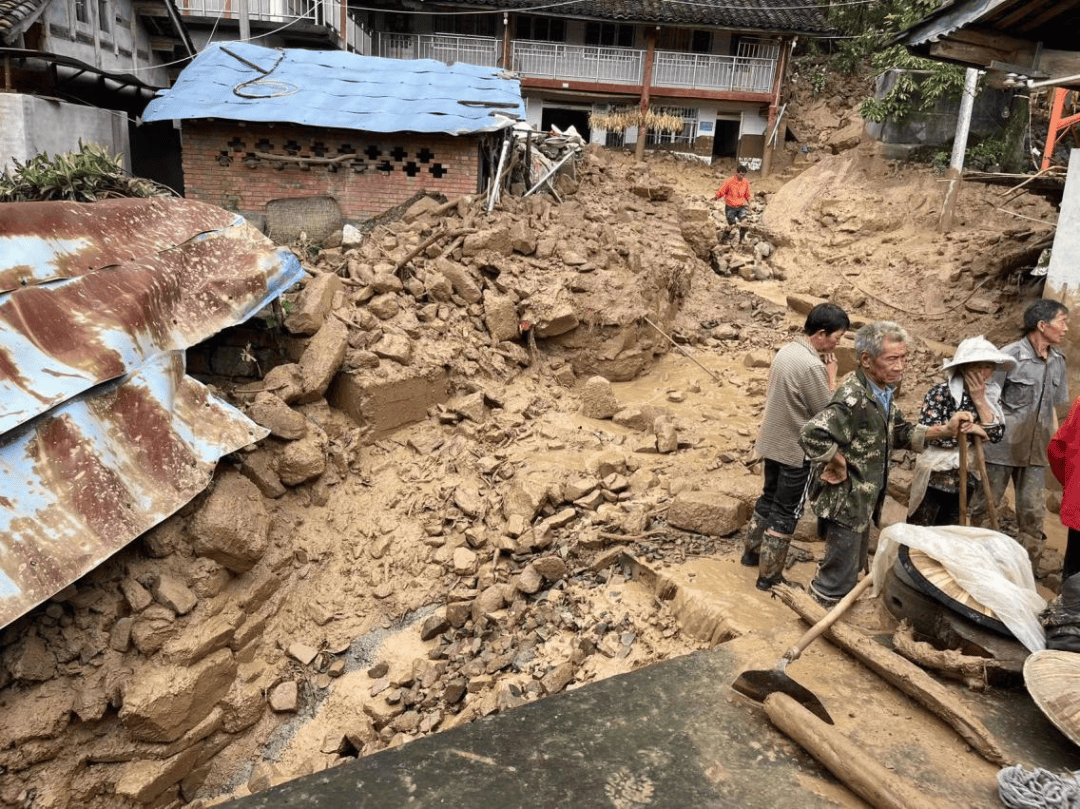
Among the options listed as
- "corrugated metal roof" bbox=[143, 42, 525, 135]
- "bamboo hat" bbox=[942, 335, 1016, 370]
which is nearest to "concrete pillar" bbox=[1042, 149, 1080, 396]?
"bamboo hat" bbox=[942, 335, 1016, 370]

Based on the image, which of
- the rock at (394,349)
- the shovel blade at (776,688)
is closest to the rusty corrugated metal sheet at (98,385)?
the rock at (394,349)

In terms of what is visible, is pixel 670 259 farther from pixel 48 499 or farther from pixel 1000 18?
pixel 48 499

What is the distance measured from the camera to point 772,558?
182 inches

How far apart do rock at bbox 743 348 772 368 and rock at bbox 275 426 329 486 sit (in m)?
5.47

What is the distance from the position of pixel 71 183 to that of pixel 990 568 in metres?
8.21

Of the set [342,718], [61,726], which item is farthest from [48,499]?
[342,718]

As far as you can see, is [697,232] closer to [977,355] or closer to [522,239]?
[522,239]

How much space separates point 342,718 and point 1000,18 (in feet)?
24.0

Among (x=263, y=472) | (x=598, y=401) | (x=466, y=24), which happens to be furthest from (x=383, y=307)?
(x=466, y=24)

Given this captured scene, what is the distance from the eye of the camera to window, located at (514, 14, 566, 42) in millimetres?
20656

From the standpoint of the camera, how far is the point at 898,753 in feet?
8.41

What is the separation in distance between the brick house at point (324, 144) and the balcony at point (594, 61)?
446 inches

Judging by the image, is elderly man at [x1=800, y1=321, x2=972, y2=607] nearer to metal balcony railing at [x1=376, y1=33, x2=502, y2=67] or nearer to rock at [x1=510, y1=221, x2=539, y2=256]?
rock at [x1=510, y1=221, x2=539, y2=256]

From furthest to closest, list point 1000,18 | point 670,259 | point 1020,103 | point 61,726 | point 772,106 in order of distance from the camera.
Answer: point 772,106 → point 1020,103 → point 670,259 → point 1000,18 → point 61,726
